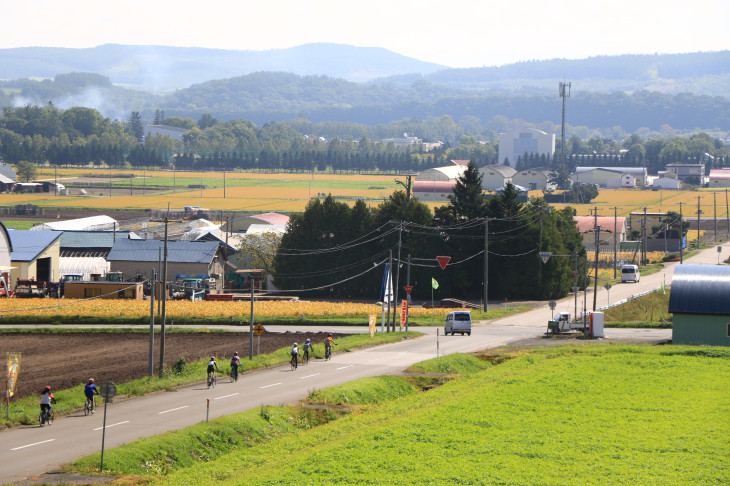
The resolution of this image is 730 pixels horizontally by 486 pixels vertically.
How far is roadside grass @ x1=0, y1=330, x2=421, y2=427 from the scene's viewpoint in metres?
30.5

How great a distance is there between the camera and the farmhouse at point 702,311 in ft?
164

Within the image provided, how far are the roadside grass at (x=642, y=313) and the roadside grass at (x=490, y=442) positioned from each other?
26.0 m

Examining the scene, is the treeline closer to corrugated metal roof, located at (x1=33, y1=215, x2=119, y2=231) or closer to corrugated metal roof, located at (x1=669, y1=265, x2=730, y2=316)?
corrugated metal roof, located at (x1=669, y1=265, x2=730, y2=316)

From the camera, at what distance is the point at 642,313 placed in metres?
69.0

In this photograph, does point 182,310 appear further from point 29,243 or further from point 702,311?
point 702,311

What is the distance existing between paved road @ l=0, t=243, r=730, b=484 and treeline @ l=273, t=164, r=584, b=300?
21332 mm

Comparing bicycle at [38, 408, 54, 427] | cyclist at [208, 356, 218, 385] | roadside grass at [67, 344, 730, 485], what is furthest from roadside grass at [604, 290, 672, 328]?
bicycle at [38, 408, 54, 427]

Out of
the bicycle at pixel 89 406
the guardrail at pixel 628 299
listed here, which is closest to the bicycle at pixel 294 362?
the bicycle at pixel 89 406

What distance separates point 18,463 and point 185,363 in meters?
16.7

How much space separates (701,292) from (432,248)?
106 ft

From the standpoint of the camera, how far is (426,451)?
23812 mm

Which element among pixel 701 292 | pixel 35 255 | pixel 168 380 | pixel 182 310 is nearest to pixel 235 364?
pixel 168 380

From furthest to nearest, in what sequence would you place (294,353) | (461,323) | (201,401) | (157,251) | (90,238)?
(90,238) < (157,251) < (461,323) < (294,353) < (201,401)

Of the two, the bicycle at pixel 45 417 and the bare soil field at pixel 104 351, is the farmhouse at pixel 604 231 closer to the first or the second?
the bare soil field at pixel 104 351
